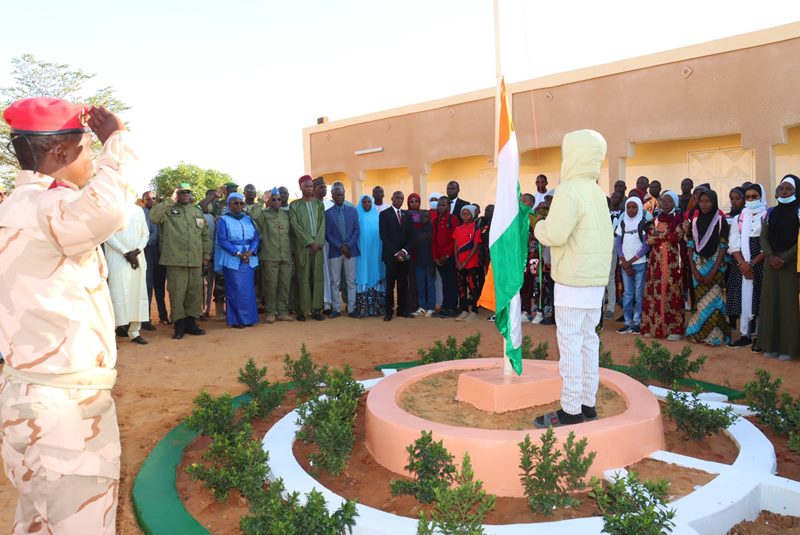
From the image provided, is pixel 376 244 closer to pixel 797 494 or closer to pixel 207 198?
pixel 207 198

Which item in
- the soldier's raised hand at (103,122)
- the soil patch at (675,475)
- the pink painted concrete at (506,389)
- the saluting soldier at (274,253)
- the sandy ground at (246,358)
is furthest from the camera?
the saluting soldier at (274,253)

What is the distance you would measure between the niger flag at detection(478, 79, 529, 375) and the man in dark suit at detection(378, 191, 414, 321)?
5442mm

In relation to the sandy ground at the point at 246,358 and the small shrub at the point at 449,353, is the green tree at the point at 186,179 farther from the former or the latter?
the small shrub at the point at 449,353

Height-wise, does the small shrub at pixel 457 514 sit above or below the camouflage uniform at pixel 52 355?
below

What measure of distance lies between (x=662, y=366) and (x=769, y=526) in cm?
231

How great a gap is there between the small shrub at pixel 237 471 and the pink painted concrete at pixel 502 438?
2.47 feet

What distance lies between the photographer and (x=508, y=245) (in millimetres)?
4219

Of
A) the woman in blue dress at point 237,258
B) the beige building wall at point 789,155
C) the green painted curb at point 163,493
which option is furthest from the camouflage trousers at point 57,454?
the beige building wall at point 789,155

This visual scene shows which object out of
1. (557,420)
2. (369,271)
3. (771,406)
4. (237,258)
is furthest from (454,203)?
(557,420)

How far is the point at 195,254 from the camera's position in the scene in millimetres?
8570

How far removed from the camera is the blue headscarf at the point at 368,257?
1014cm

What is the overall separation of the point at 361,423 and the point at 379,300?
5553 mm

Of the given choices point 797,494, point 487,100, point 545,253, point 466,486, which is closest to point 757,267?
point 545,253

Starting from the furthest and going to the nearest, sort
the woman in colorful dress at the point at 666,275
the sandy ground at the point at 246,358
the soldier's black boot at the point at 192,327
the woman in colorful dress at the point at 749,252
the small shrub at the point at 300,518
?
1. the soldier's black boot at the point at 192,327
2. the woman in colorful dress at the point at 666,275
3. the woman in colorful dress at the point at 749,252
4. the sandy ground at the point at 246,358
5. the small shrub at the point at 300,518
